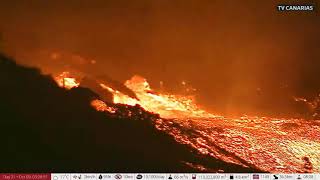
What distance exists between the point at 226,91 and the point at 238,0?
356 mm

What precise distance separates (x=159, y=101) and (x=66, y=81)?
0.37m

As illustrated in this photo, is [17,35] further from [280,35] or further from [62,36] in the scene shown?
[280,35]

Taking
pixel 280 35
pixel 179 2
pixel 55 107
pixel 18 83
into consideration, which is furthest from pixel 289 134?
pixel 18 83

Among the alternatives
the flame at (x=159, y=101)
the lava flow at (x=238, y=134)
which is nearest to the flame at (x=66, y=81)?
the lava flow at (x=238, y=134)

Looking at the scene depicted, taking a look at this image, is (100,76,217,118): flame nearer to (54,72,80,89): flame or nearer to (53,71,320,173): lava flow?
(53,71,320,173): lava flow

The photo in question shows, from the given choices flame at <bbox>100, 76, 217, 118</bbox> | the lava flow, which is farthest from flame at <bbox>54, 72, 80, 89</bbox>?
flame at <bbox>100, 76, 217, 118</bbox>

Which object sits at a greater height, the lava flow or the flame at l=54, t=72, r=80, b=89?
the flame at l=54, t=72, r=80, b=89

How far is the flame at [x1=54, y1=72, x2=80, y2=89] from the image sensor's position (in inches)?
72.6

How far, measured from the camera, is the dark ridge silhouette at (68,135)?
1821 mm

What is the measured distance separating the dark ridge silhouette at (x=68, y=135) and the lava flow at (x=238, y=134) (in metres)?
0.04

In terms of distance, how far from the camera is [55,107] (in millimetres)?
1830

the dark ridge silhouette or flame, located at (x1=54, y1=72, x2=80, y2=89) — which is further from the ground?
flame, located at (x1=54, y1=72, x2=80, y2=89)

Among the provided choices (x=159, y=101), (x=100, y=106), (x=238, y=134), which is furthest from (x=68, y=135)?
(x=238, y=134)

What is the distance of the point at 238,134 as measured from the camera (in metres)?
1.89
